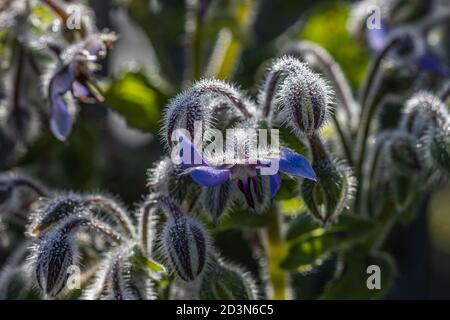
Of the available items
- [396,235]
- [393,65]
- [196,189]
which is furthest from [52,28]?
[396,235]

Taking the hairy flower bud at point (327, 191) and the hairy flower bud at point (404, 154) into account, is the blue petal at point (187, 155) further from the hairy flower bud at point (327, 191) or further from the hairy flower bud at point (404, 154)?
the hairy flower bud at point (404, 154)

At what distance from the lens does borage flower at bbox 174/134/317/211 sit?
1.17 metres

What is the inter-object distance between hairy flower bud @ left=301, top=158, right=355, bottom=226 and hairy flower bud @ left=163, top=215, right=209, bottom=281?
175 millimetres

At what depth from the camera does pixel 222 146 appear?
126cm

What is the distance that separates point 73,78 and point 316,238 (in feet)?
1.50

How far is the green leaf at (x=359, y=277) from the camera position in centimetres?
148

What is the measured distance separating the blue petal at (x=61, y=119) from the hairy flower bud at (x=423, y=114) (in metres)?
0.53

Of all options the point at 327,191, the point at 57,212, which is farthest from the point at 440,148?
the point at 57,212

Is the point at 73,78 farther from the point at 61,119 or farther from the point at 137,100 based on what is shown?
the point at 137,100

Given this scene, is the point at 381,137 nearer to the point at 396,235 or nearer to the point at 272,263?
the point at 272,263

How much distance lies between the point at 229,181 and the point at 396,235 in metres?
0.98

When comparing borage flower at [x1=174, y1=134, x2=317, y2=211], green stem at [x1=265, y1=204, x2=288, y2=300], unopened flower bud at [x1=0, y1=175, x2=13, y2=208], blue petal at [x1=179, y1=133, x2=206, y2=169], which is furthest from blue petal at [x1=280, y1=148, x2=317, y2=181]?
unopened flower bud at [x1=0, y1=175, x2=13, y2=208]
